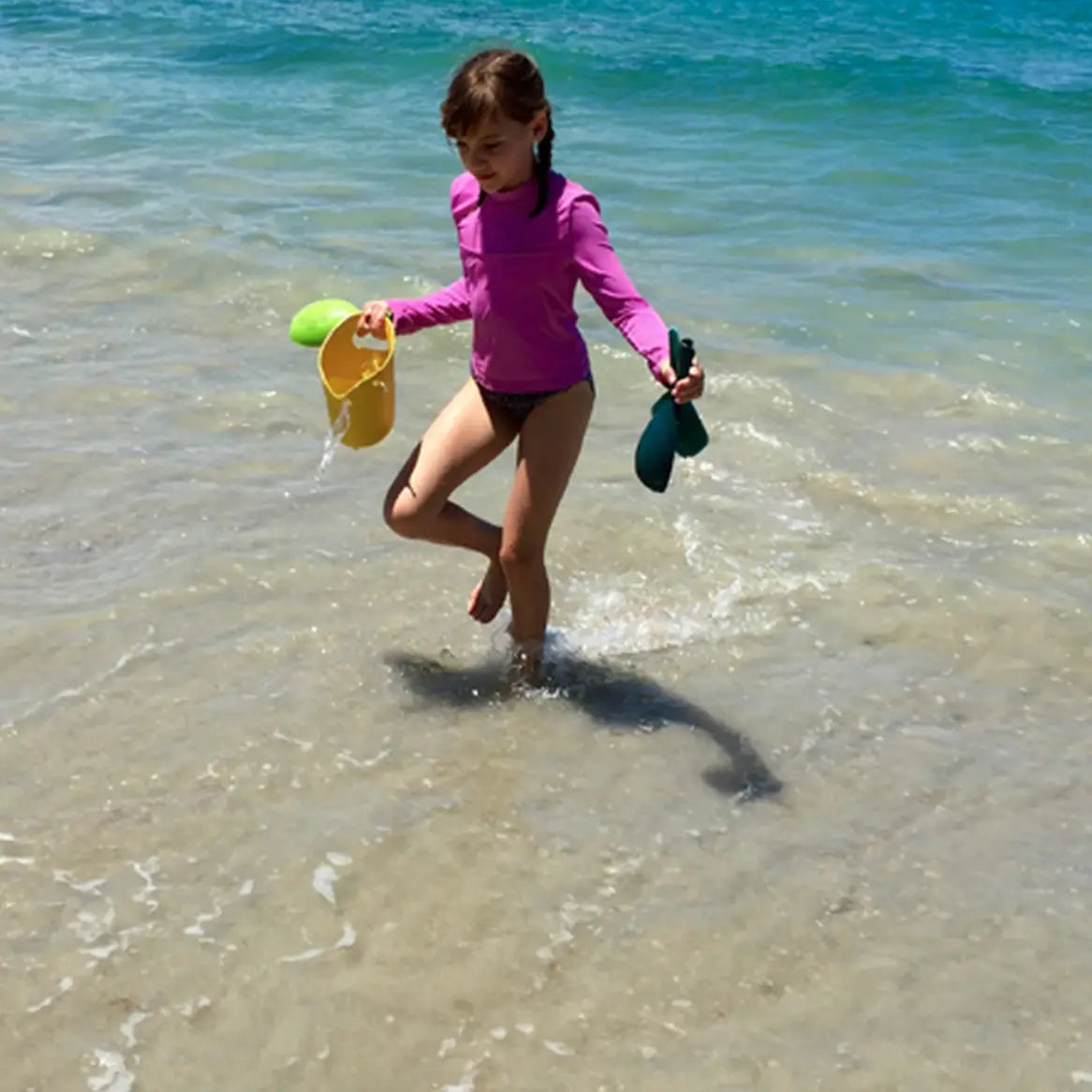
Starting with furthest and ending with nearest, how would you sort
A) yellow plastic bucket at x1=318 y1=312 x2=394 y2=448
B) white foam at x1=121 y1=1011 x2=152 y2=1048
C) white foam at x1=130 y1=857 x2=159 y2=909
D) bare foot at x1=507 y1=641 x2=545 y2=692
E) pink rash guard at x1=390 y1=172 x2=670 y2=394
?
bare foot at x1=507 y1=641 x2=545 y2=692
yellow plastic bucket at x1=318 y1=312 x2=394 y2=448
pink rash guard at x1=390 y1=172 x2=670 y2=394
white foam at x1=130 y1=857 x2=159 y2=909
white foam at x1=121 y1=1011 x2=152 y2=1048

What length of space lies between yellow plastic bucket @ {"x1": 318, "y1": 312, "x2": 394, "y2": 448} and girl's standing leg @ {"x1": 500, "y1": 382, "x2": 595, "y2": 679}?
0.39 m

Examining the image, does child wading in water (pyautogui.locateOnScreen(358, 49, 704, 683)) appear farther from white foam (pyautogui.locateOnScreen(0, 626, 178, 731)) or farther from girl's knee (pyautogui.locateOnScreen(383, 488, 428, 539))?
white foam (pyautogui.locateOnScreen(0, 626, 178, 731))

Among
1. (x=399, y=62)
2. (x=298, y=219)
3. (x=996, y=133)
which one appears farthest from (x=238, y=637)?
(x=399, y=62)

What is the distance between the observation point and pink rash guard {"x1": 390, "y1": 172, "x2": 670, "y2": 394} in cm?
386

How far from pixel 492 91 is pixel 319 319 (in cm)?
88

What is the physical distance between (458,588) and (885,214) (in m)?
6.32

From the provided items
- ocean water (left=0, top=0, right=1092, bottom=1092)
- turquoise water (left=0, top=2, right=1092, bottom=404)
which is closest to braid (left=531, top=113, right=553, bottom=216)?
ocean water (left=0, top=0, right=1092, bottom=1092)

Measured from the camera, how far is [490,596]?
14.6ft

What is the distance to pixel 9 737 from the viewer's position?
3.91 metres

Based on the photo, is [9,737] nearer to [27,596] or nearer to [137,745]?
[137,745]

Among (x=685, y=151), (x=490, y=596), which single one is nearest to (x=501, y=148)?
(x=490, y=596)

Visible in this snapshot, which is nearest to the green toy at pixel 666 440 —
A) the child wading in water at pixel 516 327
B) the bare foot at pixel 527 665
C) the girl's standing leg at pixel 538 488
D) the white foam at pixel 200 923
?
the child wading in water at pixel 516 327

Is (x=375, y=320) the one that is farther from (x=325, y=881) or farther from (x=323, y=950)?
(x=323, y=950)

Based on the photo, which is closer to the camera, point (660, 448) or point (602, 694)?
point (660, 448)
